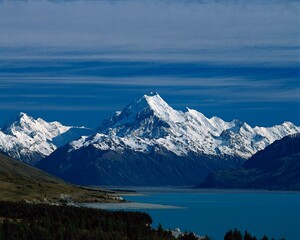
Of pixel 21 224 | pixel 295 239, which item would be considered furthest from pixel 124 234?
pixel 295 239

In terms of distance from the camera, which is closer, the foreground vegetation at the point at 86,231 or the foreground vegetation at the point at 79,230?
the foreground vegetation at the point at 86,231

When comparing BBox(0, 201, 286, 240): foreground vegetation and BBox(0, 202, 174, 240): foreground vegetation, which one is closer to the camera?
BBox(0, 201, 286, 240): foreground vegetation

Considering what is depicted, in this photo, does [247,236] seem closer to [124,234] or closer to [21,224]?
[124,234]

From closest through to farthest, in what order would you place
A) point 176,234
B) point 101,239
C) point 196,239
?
point 101,239 < point 196,239 < point 176,234

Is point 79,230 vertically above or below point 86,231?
above

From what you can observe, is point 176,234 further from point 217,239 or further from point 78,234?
point 78,234

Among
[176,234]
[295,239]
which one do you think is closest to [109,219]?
[176,234]

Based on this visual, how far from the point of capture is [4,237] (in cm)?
15712

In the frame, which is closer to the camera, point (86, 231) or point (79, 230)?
point (86, 231)

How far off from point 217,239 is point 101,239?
160 feet

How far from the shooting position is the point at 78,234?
543ft

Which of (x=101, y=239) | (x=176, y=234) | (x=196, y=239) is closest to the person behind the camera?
(x=101, y=239)

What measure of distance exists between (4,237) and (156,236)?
103 ft

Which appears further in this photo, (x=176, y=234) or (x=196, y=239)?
(x=176, y=234)
